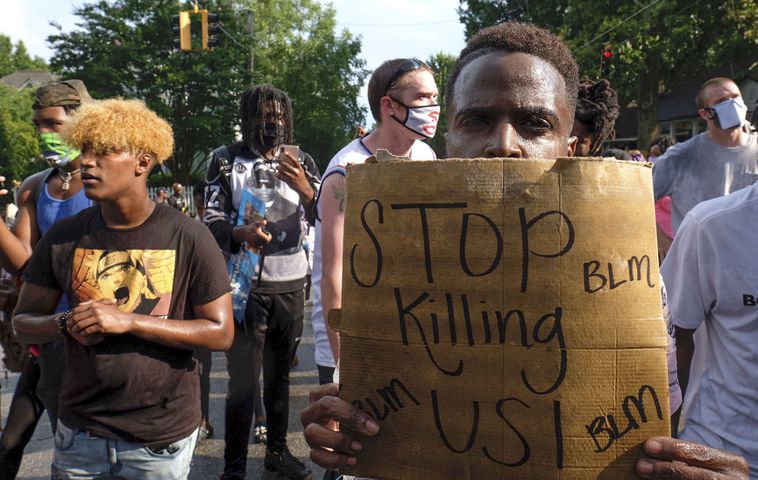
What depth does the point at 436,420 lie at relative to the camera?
50.1 inches

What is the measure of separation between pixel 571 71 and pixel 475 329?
0.79 metres

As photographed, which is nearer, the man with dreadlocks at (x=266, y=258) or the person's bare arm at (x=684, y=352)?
the person's bare arm at (x=684, y=352)

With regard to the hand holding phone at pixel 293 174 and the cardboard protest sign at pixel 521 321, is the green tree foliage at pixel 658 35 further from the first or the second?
the cardboard protest sign at pixel 521 321

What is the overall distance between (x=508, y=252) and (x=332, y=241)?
147 cm

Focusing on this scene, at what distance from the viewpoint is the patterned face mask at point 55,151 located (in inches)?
132

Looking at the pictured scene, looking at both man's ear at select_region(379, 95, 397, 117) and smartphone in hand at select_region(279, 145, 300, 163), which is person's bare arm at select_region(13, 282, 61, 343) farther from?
man's ear at select_region(379, 95, 397, 117)

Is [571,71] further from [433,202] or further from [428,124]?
[428,124]

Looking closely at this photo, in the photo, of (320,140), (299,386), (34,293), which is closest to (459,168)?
(34,293)

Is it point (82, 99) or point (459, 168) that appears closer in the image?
point (459, 168)

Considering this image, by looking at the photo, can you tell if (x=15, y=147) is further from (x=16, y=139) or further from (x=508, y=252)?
(x=508, y=252)

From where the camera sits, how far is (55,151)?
3.40 meters

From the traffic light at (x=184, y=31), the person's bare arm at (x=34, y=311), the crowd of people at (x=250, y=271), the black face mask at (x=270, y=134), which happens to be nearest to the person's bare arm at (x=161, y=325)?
the crowd of people at (x=250, y=271)

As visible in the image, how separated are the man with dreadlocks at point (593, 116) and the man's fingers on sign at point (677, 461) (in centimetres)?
134

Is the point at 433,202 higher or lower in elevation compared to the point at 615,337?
higher
